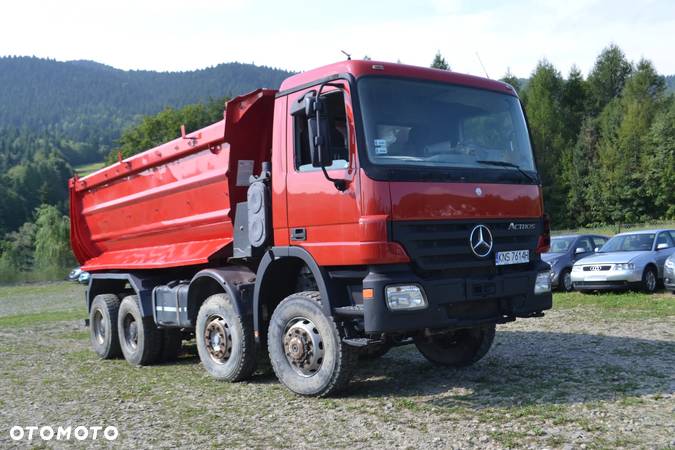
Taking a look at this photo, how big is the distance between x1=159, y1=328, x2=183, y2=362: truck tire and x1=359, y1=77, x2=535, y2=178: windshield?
4882mm

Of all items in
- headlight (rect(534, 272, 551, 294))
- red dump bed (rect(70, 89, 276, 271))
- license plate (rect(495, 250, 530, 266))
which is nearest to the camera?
license plate (rect(495, 250, 530, 266))

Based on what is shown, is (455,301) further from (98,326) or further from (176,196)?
(98,326)

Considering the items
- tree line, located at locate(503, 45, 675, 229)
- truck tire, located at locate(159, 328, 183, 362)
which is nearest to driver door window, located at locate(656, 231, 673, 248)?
truck tire, located at locate(159, 328, 183, 362)

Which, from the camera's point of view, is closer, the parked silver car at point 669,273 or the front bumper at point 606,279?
the parked silver car at point 669,273

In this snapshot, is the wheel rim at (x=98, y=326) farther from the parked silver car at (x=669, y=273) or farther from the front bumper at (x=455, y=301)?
the parked silver car at (x=669, y=273)

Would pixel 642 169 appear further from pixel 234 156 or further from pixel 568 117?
pixel 234 156

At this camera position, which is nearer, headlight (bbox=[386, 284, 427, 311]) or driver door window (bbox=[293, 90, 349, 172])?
headlight (bbox=[386, 284, 427, 311])

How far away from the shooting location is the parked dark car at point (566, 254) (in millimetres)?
17328

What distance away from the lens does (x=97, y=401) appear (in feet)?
22.7

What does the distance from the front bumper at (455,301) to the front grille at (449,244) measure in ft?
0.38

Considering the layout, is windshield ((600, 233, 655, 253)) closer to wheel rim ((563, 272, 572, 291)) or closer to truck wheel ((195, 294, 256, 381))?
wheel rim ((563, 272, 572, 291))

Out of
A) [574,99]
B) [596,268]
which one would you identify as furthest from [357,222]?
[574,99]

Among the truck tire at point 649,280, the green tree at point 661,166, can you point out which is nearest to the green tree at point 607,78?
the green tree at point 661,166

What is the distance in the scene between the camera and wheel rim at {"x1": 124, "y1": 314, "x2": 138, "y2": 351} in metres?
9.66
